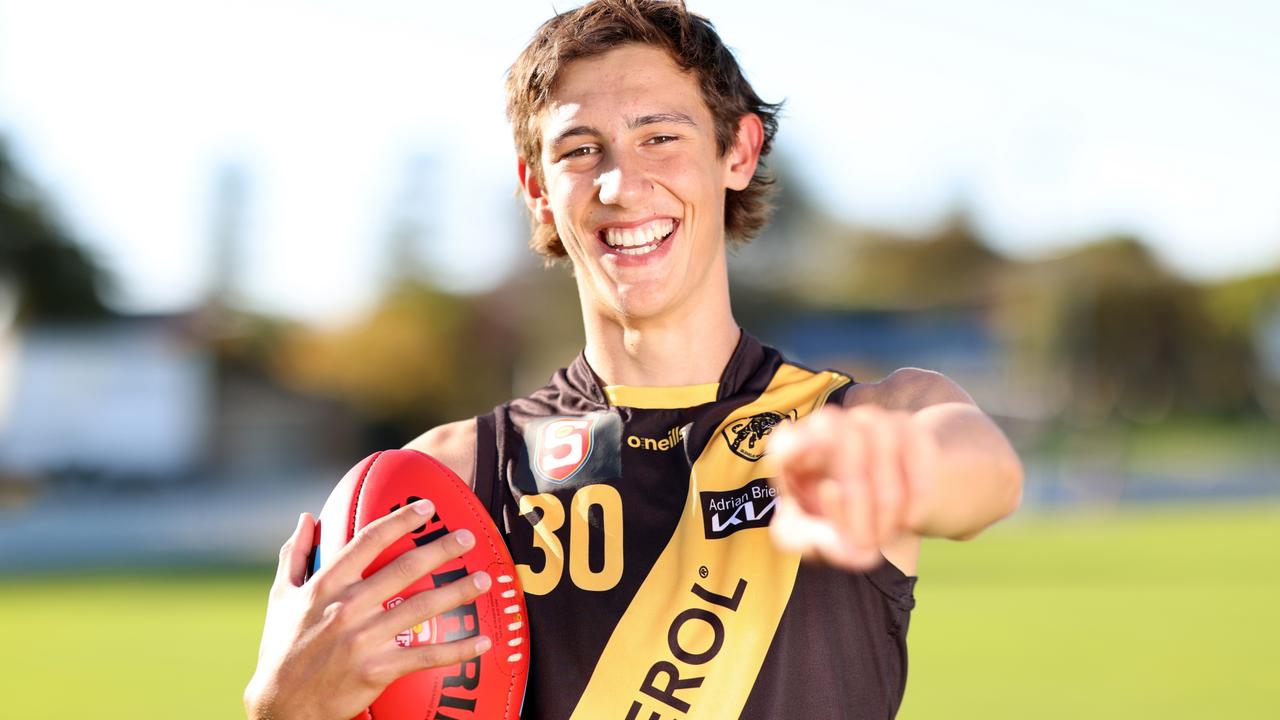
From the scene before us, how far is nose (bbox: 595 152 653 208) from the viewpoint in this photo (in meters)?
2.22

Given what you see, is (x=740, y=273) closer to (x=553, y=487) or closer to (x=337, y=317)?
(x=337, y=317)

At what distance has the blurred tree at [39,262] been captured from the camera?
4275 centimetres

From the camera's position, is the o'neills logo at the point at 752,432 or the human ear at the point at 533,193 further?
the human ear at the point at 533,193

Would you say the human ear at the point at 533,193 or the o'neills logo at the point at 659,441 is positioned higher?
the human ear at the point at 533,193

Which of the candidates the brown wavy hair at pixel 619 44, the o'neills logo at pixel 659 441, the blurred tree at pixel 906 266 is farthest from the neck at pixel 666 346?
the blurred tree at pixel 906 266

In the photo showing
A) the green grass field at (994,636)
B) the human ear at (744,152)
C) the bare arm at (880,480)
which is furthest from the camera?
the green grass field at (994,636)

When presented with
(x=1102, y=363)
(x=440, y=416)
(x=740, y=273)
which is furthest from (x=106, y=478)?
(x=1102, y=363)

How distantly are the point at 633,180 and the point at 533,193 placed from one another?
42cm

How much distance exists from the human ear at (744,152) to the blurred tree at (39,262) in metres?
43.5

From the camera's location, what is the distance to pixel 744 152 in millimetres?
2600

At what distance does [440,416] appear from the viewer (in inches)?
1730

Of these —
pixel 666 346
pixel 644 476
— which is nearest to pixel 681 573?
pixel 644 476

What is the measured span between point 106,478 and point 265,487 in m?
4.03

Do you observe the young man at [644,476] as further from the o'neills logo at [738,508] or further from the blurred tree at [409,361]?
the blurred tree at [409,361]
